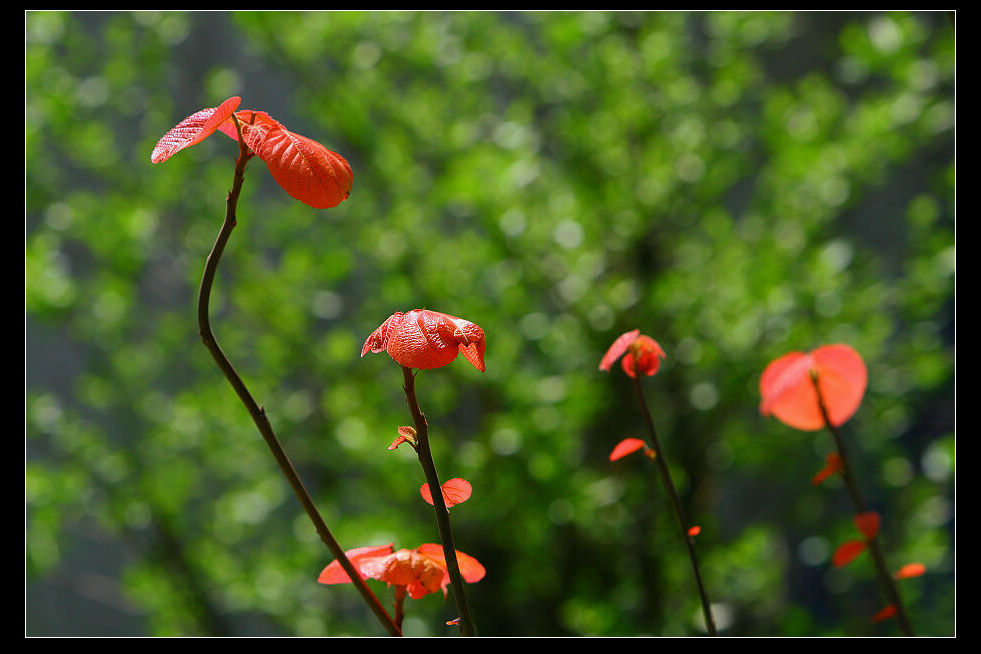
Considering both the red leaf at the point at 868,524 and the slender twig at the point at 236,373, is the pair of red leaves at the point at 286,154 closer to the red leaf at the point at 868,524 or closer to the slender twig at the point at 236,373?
the slender twig at the point at 236,373

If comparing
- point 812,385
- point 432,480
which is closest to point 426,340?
point 432,480

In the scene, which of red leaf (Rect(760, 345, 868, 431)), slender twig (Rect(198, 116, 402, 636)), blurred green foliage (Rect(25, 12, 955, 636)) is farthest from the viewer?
blurred green foliage (Rect(25, 12, 955, 636))

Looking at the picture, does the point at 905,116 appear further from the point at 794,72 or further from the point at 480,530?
the point at 480,530

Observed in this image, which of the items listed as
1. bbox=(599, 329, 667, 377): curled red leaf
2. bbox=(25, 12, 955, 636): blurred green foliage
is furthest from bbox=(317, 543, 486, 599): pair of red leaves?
bbox=(25, 12, 955, 636): blurred green foliage

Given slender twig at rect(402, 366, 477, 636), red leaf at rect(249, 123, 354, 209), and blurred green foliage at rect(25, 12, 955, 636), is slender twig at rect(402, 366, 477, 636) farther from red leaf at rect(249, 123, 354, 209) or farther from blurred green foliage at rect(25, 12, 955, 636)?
blurred green foliage at rect(25, 12, 955, 636)

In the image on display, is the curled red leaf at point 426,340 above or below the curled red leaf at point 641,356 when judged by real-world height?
above

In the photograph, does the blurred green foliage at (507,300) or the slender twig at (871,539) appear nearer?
the slender twig at (871,539)

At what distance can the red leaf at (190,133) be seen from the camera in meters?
0.27

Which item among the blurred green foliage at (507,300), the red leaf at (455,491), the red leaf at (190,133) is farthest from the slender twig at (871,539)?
the blurred green foliage at (507,300)

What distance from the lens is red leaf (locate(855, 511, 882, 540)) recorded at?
35cm

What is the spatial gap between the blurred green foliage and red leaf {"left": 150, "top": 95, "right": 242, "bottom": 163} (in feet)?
3.48

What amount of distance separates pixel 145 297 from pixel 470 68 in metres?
1.09
